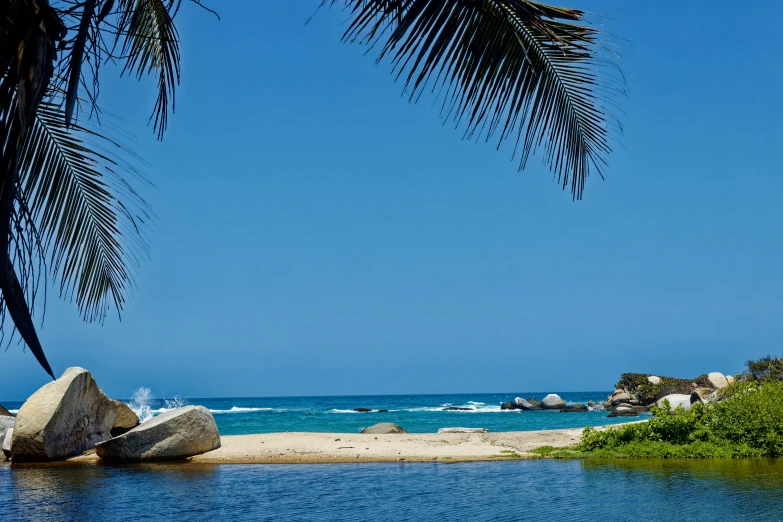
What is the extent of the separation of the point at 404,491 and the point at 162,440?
7685mm

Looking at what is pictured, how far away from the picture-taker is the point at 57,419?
17.6 m

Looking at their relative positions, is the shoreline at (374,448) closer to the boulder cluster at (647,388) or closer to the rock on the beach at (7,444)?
the rock on the beach at (7,444)

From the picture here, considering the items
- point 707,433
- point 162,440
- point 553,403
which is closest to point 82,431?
point 162,440

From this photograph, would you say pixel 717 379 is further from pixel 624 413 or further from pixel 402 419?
pixel 402 419

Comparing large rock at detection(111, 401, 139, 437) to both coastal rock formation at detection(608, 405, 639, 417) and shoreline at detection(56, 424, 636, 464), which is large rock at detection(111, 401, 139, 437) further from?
coastal rock formation at detection(608, 405, 639, 417)

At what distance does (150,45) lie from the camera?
5797 mm

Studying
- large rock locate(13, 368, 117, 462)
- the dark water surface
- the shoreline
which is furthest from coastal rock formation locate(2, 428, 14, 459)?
the shoreline

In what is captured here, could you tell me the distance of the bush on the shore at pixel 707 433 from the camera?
1658 centimetres

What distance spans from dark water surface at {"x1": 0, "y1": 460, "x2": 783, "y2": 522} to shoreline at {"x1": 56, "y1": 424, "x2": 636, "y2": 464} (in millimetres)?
901

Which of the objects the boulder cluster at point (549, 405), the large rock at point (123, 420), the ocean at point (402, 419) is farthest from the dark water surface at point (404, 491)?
the boulder cluster at point (549, 405)

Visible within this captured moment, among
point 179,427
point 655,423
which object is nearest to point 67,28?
point 179,427

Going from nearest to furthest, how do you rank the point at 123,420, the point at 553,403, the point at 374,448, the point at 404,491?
the point at 404,491 → the point at 374,448 → the point at 123,420 → the point at 553,403

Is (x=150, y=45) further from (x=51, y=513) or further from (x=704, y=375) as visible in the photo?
(x=704, y=375)

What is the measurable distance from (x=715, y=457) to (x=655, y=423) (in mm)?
1784
